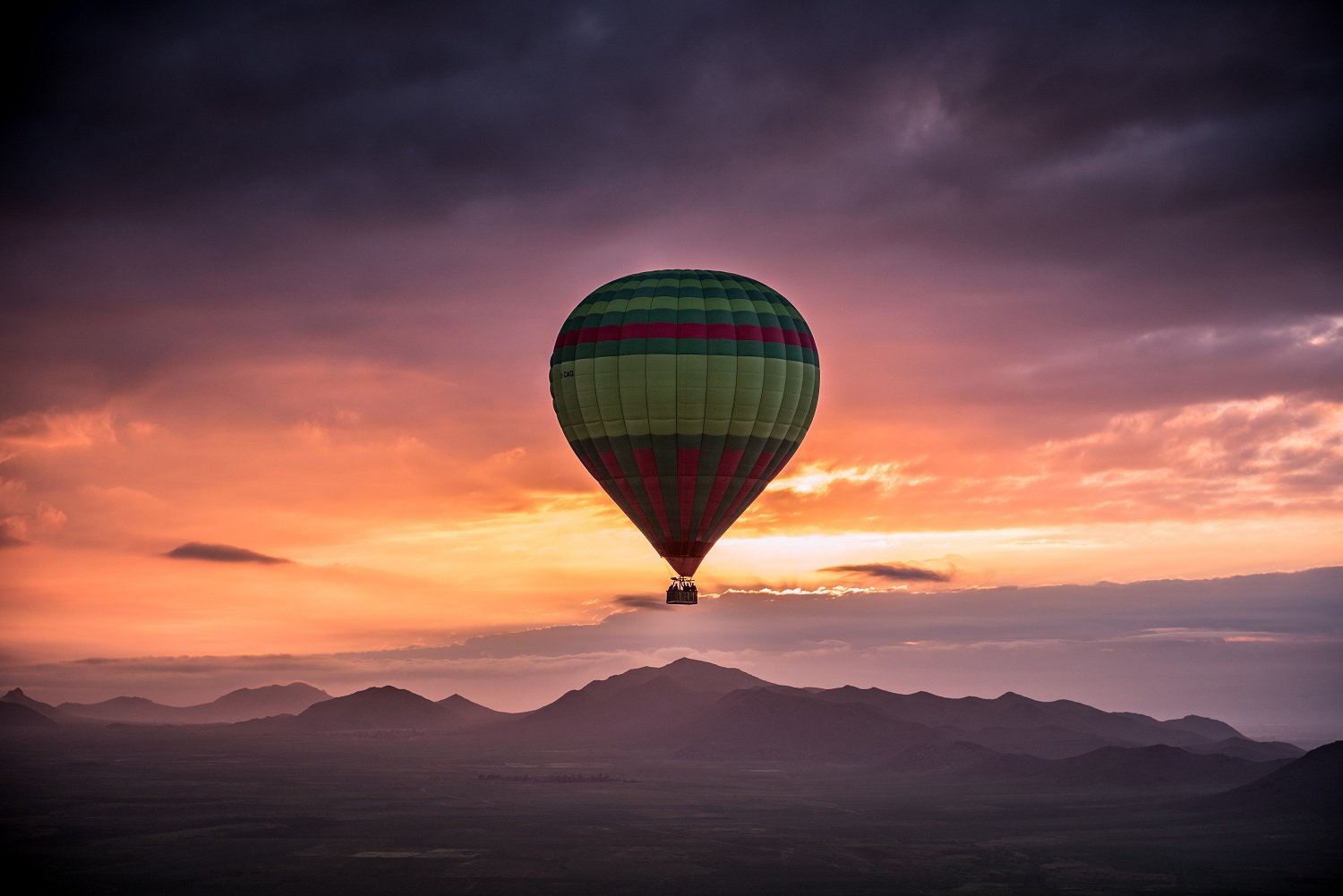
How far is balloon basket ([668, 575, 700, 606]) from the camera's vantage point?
83.1m

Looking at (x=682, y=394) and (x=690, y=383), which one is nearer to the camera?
(x=690, y=383)

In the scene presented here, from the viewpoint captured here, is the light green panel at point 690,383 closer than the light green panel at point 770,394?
Yes

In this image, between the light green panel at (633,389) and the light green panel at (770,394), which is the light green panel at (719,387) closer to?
the light green panel at (770,394)

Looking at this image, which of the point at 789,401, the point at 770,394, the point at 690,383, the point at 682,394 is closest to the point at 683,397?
the point at 682,394

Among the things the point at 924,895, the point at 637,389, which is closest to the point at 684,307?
the point at 637,389

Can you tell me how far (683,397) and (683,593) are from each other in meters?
12.4

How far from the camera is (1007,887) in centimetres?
19350

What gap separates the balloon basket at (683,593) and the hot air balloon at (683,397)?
79 mm

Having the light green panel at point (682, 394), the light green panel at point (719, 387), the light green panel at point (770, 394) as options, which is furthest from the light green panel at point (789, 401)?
the light green panel at point (719, 387)

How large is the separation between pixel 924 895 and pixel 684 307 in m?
134

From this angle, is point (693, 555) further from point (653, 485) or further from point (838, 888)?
point (838, 888)

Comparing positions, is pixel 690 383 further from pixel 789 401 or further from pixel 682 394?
pixel 789 401

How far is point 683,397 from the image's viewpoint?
85.1 metres

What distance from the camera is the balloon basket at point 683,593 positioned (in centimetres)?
8306
